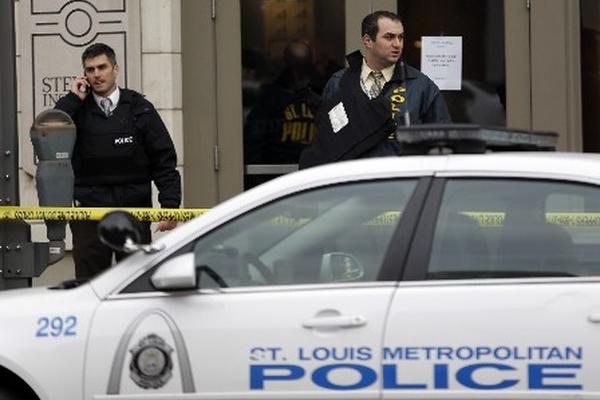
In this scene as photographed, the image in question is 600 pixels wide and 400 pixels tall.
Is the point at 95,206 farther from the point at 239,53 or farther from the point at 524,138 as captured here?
the point at 524,138

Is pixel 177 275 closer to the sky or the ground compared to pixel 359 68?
closer to the ground

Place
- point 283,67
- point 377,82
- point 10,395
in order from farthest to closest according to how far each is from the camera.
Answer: point 283,67
point 377,82
point 10,395

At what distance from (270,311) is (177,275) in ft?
1.22

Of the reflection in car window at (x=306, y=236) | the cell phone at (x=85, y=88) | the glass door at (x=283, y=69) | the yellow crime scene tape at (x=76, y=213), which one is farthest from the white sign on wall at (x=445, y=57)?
the reflection in car window at (x=306, y=236)

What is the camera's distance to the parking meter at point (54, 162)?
26.4ft

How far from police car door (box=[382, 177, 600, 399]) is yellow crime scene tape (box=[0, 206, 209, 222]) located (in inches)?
112

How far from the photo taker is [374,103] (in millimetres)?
8117

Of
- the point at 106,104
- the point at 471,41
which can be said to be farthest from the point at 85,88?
the point at 471,41

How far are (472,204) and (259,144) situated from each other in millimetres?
6074

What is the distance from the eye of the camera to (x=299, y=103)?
11.4 meters

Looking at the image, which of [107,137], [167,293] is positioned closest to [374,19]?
[107,137]

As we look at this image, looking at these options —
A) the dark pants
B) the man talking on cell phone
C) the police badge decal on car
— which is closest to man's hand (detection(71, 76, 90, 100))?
the man talking on cell phone

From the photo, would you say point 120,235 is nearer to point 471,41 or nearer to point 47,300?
point 47,300

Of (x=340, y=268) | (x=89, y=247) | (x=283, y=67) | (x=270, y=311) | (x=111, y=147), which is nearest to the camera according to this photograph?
(x=270, y=311)
